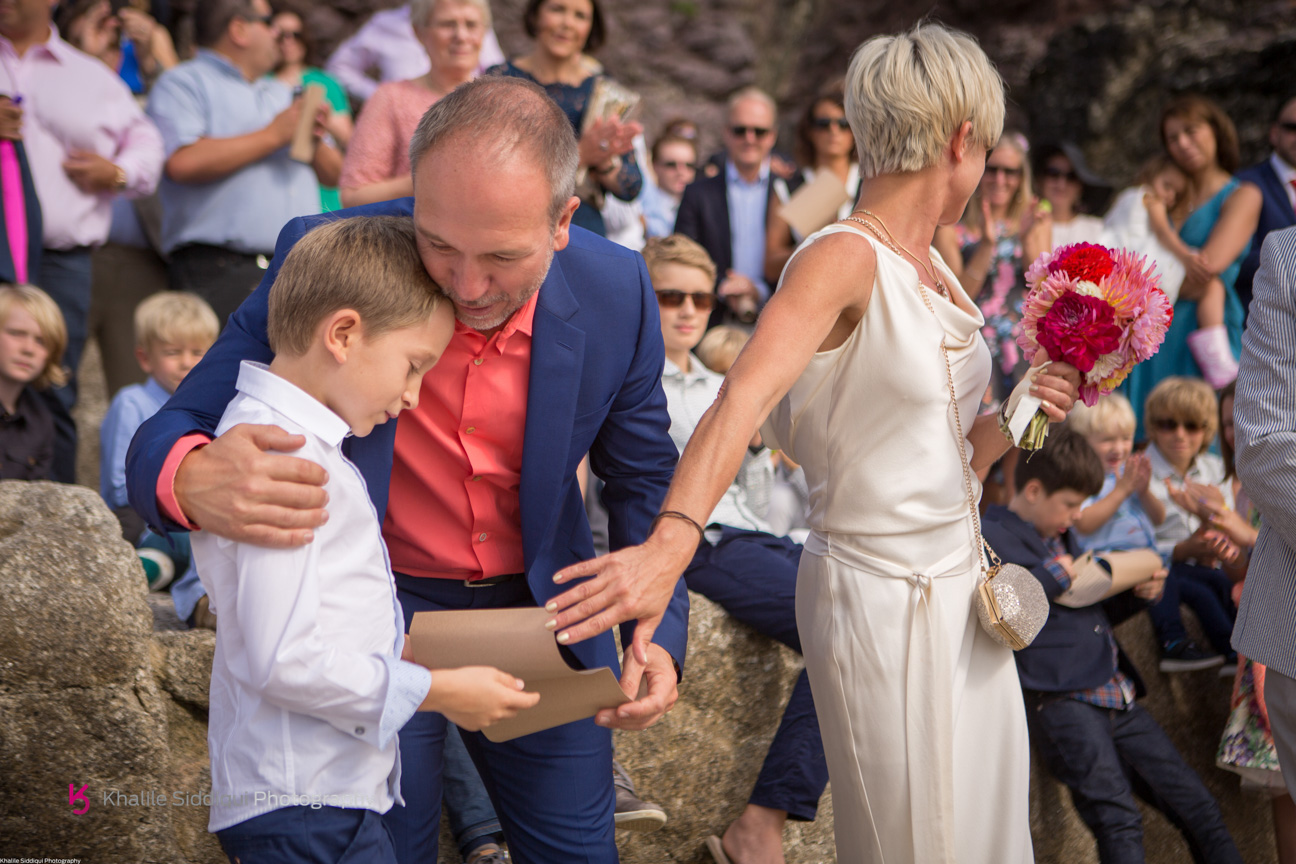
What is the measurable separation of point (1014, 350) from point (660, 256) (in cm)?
223

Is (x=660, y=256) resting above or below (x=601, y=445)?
below

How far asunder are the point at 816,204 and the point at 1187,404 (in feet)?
6.57

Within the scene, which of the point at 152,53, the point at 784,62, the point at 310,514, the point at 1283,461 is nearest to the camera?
the point at 310,514

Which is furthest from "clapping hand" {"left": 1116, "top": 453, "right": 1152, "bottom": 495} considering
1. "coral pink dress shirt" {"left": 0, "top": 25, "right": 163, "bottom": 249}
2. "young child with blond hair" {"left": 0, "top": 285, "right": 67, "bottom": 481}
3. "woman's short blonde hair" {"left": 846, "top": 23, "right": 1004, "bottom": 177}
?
"coral pink dress shirt" {"left": 0, "top": 25, "right": 163, "bottom": 249}

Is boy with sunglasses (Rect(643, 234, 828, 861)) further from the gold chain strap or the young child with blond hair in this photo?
the young child with blond hair

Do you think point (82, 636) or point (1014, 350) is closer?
point (82, 636)

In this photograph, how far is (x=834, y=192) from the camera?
5.65 meters

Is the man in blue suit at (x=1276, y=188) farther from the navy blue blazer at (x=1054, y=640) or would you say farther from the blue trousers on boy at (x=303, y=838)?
the blue trousers on boy at (x=303, y=838)

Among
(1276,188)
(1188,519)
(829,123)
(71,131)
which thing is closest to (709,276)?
(829,123)

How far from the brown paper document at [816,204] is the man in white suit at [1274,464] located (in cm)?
293

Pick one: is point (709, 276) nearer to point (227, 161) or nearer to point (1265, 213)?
point (227, 161)

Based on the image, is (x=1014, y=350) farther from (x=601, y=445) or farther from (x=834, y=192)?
(x=601, y=445)

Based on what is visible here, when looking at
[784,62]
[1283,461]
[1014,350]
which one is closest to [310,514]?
[1283,461]

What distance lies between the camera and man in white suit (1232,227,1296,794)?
270 centimetres
